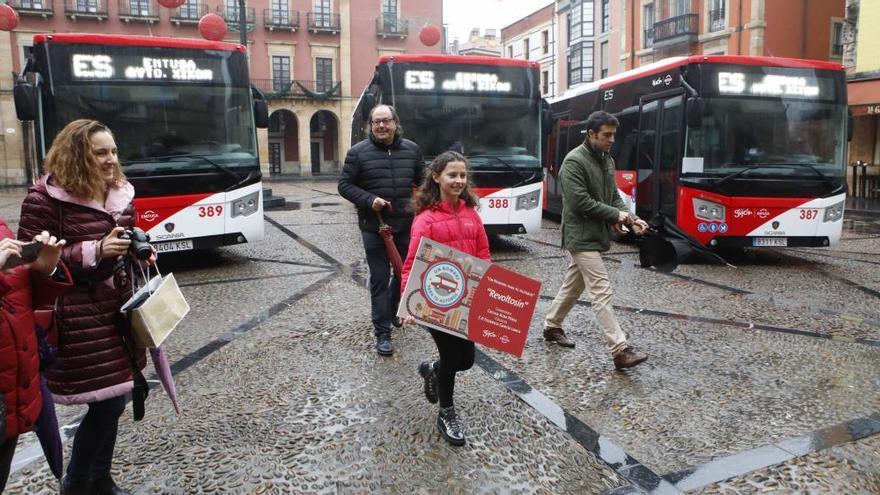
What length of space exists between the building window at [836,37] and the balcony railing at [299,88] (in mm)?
27517

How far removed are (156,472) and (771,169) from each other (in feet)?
27.2

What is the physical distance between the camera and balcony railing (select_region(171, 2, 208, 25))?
39.4m

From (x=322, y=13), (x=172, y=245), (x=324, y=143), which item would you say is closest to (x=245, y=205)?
(x=172, y=245)

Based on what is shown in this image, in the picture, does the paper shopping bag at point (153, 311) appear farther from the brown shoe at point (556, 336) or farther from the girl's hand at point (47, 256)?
the brown shoe at point (556, 336)

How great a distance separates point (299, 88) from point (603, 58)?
63.6ft

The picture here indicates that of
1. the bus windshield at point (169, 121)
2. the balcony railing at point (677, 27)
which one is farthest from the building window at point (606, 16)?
the bus windshield at point (169, 121)

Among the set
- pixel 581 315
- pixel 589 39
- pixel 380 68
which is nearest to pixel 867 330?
pixel 581 315

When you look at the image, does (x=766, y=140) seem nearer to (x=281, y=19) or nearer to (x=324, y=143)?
(x=281, y=19)

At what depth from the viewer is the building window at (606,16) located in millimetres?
40609

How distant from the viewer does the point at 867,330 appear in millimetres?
5688

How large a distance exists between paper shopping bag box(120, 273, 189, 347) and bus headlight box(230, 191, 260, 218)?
586 cm

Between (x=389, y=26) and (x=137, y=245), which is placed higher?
(x=389, y=26)

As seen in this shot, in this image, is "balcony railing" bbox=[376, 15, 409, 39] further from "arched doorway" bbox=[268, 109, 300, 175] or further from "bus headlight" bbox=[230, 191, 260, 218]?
"bus headlight" bbox=[230, 191, 260, 218]

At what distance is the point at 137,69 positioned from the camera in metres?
7.91
